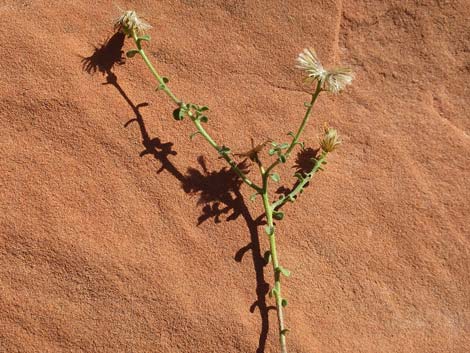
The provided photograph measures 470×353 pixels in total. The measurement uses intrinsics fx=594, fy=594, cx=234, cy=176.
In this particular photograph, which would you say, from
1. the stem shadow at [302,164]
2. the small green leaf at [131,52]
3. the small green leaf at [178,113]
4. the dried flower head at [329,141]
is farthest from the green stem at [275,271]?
the small green leaf at [131,52]

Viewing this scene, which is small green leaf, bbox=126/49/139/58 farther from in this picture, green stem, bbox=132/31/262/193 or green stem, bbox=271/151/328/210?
green stem, bbox=271/151/328/210

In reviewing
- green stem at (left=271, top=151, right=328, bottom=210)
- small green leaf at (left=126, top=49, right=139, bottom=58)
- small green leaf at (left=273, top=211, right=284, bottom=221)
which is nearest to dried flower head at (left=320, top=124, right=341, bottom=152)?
green stem at (left=271, top=151, right=328, bottom=210)

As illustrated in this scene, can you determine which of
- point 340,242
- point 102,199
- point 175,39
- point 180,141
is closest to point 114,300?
point 102,199

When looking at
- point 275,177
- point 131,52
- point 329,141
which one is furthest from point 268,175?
point 131,52

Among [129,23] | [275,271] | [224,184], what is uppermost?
[129,23]

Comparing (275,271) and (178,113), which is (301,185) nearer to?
(275,271)

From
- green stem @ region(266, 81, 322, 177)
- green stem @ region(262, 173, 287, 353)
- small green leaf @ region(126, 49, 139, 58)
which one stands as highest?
green stem @ region(266, 81, 322, 177)
